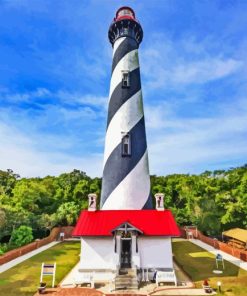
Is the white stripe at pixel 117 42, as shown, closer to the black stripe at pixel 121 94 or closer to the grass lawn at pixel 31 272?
the black stripe at pixel 121 94

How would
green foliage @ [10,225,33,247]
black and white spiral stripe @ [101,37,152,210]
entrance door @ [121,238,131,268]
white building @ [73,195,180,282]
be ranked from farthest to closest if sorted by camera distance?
1. green foliage @ [10,225,33,247]
2. black and white spiral stripe @ [101,37,152,210]
3. entrance door @ [121,238,131,268]
4. white building @ [73,195,180,282]

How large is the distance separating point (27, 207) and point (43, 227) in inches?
119

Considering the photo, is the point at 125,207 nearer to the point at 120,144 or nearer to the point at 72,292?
the point at 120,144

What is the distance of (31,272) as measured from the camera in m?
14.5

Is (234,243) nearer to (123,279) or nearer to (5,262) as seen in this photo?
(123,279)

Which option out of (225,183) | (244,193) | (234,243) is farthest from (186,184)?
(234,243)

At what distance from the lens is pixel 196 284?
12.0 meters

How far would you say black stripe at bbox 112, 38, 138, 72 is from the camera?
17.4m

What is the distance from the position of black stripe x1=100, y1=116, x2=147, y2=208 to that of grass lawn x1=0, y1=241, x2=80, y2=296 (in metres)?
4.83

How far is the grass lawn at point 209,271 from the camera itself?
38.2 feet

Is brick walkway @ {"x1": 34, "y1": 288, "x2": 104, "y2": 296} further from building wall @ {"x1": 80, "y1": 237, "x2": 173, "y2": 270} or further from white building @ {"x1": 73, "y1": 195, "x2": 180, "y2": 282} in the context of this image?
building wall @ {"x1": 80, "y1": 237, "x2": 173, "y2": 270}

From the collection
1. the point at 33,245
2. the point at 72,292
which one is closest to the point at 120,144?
the point at 72,292

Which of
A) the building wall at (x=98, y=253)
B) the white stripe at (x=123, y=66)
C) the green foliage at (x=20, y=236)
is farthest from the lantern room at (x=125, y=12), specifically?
the green foliage at (x=20, y=236)

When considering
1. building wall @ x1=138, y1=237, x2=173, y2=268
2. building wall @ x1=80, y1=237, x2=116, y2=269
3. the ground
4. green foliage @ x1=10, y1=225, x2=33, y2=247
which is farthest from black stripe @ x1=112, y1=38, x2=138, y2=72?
green foliage @ x1=10, y1=225, x2=33, y2=247
